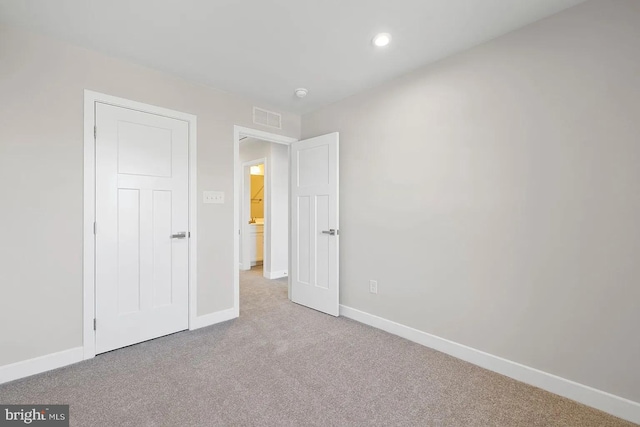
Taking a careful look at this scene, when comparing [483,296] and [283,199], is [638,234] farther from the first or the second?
[283,199]

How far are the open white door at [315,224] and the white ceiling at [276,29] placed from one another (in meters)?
0.97

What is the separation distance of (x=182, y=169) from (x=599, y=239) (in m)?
3.29

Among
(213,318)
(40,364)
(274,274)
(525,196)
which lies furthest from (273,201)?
(525,196)

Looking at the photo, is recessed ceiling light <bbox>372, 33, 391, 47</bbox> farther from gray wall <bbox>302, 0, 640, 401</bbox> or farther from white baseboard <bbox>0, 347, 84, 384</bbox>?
white baseboard <bbox>0, 347, 84, 384</bbox>

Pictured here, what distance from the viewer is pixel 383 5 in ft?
5.88

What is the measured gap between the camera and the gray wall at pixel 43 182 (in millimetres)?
1962

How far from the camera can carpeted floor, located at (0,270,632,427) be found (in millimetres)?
1619

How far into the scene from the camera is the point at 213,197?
2.98 m

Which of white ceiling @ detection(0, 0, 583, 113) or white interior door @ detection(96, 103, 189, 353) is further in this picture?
white interior door @ detection(96, 103, 189, 353)

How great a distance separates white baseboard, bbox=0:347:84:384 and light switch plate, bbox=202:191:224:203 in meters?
1.57

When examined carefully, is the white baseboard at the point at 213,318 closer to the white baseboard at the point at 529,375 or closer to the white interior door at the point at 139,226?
the white interior door at the point at 139,226

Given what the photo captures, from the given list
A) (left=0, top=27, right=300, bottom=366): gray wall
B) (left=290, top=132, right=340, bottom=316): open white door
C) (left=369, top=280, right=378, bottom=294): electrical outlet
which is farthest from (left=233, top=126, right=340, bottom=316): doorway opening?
(left=0, top=27, right=300, bottom=366): gray wall

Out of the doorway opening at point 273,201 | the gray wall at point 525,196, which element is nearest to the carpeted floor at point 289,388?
the gray wall at point 525,196

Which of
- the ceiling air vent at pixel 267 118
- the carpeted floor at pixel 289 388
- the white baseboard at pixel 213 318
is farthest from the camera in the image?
the ceiling air vent at pixel 267 118
